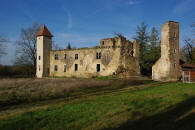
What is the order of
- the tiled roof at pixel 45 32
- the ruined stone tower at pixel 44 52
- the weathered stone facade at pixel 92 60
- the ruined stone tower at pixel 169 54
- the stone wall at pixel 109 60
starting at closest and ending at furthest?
the ruined stone tower at pixel 169 54, the stone wall at pixel 109 60, the weathered stone facade at pixel 92 60, the ruined stone tower at pixel 44 52, the tiled roof at pixel 45 32

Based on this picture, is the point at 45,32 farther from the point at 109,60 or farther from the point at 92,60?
the point at 109,60

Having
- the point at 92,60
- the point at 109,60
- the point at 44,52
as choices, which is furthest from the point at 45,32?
the point at 109,60

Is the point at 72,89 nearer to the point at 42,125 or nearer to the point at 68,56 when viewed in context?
the point at 42,125

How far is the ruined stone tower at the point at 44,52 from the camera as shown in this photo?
32125 millimetres

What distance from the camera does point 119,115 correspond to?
7.73 meters

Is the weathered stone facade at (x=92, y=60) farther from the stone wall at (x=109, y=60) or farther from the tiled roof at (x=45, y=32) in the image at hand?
the tiled roof at (x=45, y=32)

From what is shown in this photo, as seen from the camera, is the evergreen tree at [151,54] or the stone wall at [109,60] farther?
the evergreen tree at [151,54]

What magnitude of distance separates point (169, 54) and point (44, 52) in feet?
72.4

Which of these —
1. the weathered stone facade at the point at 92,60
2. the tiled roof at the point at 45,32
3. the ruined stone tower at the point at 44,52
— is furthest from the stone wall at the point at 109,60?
the tiled roof at the point at 45,32

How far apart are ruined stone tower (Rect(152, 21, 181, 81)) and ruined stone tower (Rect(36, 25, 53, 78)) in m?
20.5

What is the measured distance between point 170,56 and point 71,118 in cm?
2229

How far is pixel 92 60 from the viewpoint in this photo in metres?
28.1

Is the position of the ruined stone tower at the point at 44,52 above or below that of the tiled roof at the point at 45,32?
below

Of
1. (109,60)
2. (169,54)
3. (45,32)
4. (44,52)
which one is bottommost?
(109,60)
